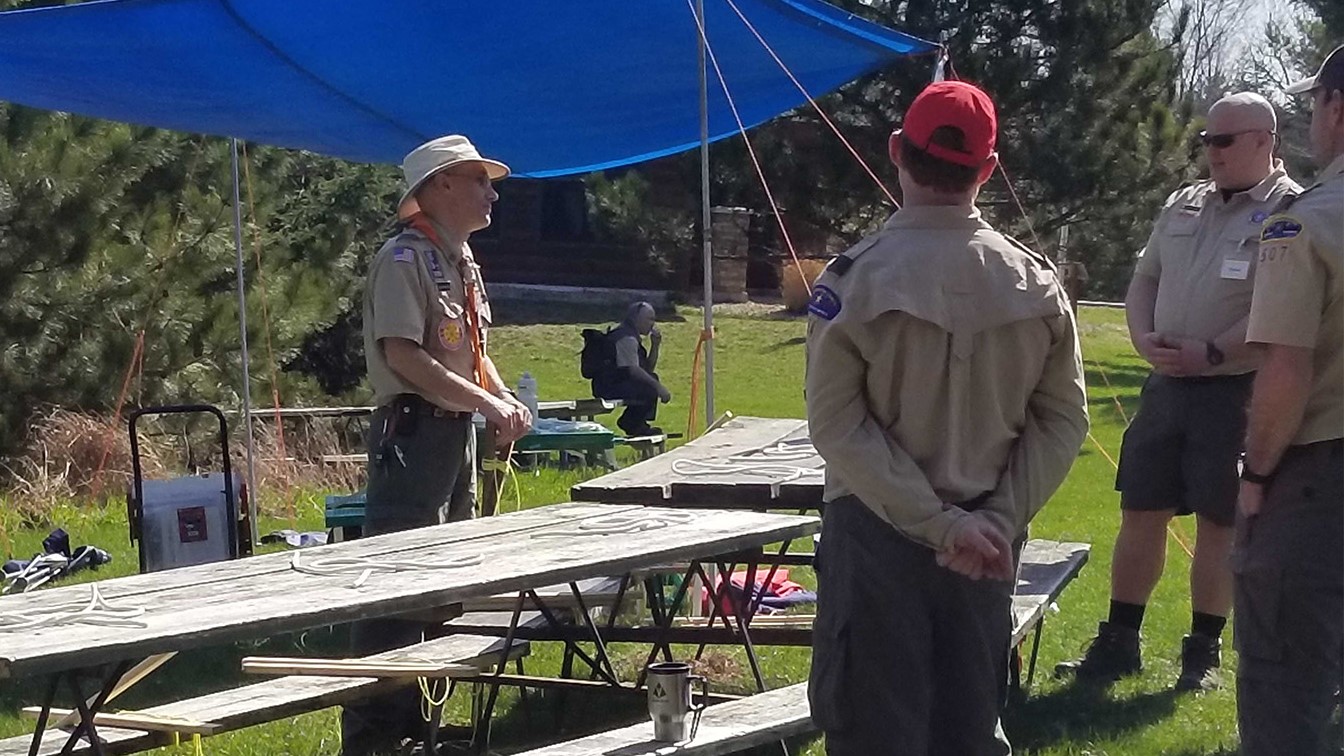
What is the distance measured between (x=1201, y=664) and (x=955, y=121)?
10.4 ft

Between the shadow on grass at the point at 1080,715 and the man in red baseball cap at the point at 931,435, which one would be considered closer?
the man in red baseball cap at the point at 931,435

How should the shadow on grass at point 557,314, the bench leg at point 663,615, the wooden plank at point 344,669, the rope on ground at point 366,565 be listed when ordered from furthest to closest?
the shadow on grass at point 557,314 < the bench leg at point 663,615 < the wooden plank at point 344,669 < the rope on ground at point 366,565

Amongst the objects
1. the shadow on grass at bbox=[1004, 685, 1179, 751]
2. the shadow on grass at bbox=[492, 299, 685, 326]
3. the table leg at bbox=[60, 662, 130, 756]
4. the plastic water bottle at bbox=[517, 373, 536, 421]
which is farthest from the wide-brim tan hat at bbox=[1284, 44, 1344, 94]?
the shadow on grass at bbox=[492, 299, 685, 326]

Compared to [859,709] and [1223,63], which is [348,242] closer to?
[859,709]

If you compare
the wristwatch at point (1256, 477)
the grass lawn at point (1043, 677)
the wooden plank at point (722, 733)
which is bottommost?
the grass lawn at point (1043, 677)

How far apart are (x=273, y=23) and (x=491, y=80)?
1193 millimetres

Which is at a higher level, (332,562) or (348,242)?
(348,242)

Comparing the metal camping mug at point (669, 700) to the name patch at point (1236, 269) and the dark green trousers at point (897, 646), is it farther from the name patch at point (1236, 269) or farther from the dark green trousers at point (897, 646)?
the name patch at point (1236, 269)

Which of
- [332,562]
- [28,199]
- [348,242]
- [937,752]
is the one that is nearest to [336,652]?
[332,562]

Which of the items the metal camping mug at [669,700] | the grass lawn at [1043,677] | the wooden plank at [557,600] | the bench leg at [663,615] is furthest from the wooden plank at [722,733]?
the wooden plank at [557,600]

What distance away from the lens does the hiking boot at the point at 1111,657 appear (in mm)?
5680

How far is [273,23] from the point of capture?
725 centimetres

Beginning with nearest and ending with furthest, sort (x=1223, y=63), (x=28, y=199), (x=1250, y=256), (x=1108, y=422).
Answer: (x=1250, y=256)
(x=28, y=199)
(x=1108, y=422)
(x=1223, y=63)

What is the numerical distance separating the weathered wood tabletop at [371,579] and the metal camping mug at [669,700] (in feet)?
0.94
